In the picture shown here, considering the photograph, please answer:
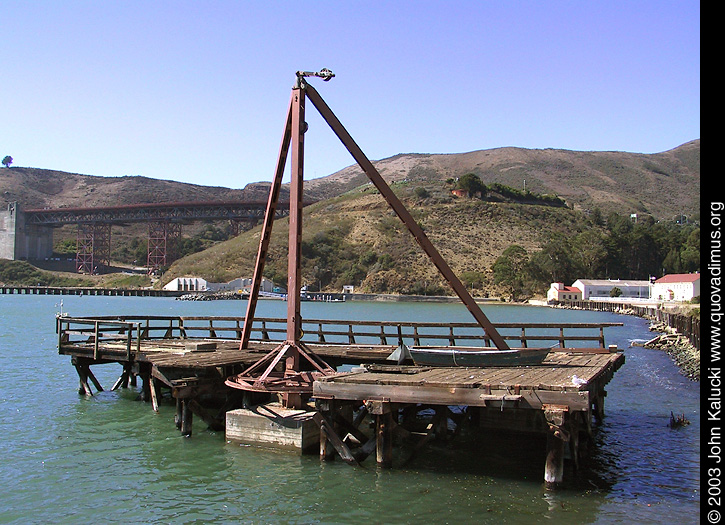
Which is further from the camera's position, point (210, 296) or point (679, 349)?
point (210, 296)

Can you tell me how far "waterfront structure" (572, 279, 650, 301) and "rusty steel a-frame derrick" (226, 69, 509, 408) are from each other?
418 feet

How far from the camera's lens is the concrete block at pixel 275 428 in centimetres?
1582

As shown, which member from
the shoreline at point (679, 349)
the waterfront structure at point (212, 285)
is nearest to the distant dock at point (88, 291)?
the waterfront structure at point (212, 285)

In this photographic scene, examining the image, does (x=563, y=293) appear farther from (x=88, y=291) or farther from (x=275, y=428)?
(x=275, y=428)

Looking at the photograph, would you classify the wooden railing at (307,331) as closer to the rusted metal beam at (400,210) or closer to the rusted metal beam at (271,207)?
the rusted metal beam at (400,210)

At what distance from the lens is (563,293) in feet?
452

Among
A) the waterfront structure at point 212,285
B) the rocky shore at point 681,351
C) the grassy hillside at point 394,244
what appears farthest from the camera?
the waterfront structure at point 212,285

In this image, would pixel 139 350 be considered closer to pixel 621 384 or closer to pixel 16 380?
pixel 16 380

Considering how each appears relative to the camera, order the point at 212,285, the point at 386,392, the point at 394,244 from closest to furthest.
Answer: the point at 386,392
the point at 394,244
the point at 212,285

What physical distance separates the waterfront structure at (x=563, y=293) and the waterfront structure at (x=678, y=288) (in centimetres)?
1446

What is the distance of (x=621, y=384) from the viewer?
29891 mm

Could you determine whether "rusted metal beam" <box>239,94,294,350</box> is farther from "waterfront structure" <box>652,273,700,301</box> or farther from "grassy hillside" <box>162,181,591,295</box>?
"grassy hillside" <box>162,181,591,295</box>

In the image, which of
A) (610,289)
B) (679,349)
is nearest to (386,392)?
(679,349)

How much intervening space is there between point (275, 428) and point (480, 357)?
19.0ft
